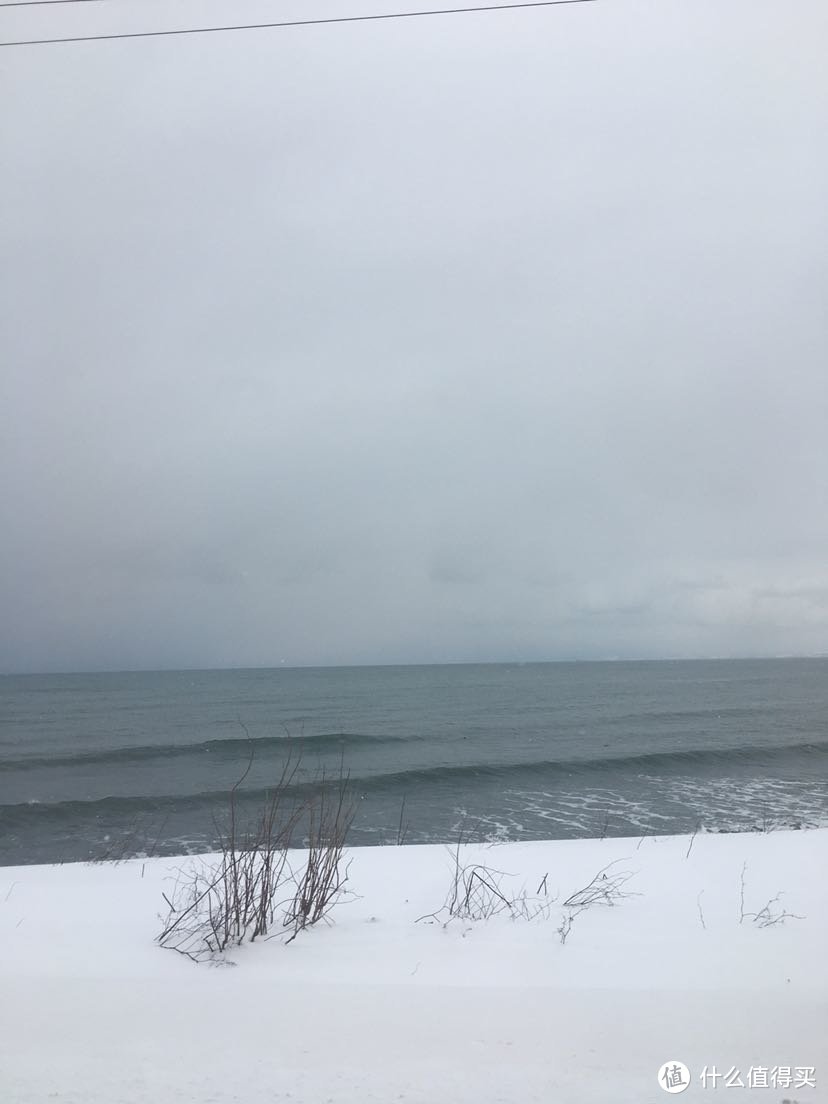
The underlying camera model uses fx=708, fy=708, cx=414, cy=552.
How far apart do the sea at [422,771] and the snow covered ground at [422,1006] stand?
153 centimetres

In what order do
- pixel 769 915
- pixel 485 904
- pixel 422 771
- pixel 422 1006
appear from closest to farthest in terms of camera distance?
pixel 422 1006, pixel 769 915, pixel 485 904, pixel 422 771

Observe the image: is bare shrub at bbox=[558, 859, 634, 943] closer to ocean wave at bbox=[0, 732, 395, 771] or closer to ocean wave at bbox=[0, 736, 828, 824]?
ocean wave at bbox=[0, 736, 828, 824]

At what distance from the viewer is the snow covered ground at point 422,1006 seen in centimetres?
258

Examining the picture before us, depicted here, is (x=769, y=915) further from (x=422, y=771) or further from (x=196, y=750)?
(x=196, y=750)

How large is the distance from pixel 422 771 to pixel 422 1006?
17646mm

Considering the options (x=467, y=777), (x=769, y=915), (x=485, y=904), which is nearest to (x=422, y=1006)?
(x=485, y=904)

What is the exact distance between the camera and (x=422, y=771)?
66.5ft

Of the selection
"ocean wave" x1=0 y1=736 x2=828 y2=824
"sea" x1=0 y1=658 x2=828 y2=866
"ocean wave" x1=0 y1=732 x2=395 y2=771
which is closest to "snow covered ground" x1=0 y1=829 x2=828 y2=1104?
"sea" x1=0 y1=658 x2=828 y2=866

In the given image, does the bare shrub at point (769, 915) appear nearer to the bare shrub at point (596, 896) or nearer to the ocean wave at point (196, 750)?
the bare shrub at point (596, 896)

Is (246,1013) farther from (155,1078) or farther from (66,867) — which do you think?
(66,867)

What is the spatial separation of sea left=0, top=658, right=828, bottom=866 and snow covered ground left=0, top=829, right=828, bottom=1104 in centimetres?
153

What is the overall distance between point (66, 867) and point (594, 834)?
29.5 ft

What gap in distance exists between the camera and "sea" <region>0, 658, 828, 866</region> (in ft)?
45.4

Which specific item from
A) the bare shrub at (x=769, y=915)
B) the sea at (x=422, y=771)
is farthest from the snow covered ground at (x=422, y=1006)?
the sea at (x=422, y=771)
